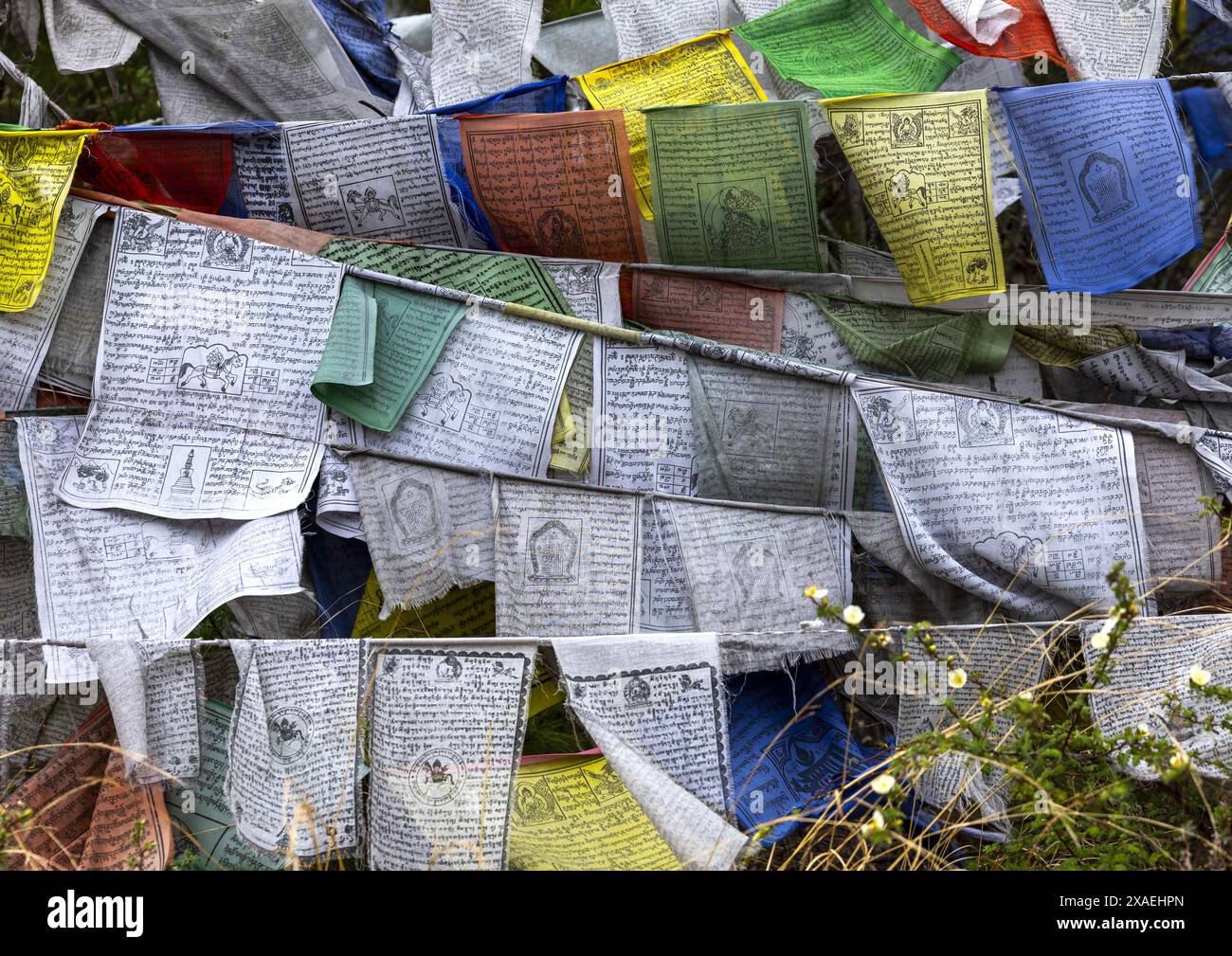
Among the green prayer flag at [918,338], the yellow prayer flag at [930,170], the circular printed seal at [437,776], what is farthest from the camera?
the green prayer flag at [918,338]

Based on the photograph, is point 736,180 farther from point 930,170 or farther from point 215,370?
point 215,370

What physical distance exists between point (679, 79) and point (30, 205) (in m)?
1.45

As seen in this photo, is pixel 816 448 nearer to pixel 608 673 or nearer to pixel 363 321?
pixel 608 673

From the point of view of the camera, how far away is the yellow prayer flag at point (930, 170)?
2521 mm

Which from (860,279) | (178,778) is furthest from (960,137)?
(178,778)

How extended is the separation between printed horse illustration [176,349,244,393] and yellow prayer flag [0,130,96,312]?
395 millimetres

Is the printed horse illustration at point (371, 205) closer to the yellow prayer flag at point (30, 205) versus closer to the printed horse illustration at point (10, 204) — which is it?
the yellow prayer flag at point (30, 205)

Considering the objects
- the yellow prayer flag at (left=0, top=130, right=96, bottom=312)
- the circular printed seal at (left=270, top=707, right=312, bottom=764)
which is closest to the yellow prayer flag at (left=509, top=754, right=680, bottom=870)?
the circular printed seal at (left=270, top=707, right=312, bottom=764)

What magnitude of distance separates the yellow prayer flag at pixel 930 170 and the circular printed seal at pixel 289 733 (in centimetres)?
152

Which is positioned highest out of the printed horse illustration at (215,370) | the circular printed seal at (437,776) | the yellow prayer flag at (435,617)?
the printed horse illustration at (215,370)

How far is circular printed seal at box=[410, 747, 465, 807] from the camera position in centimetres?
204

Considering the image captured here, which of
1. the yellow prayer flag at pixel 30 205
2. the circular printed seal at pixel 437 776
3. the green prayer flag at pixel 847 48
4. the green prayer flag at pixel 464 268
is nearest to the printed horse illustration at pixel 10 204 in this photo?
the yellow prayer flag at pixel 30 205

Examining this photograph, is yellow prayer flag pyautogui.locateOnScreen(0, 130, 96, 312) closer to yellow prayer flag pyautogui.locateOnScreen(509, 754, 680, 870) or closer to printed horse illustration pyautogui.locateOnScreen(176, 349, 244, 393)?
printed horse illustration pyautogui.locateOnScreen(176, 349, 244, 393)

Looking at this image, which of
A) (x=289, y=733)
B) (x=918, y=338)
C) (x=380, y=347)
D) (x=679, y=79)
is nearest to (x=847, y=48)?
(x=679, y=79)
